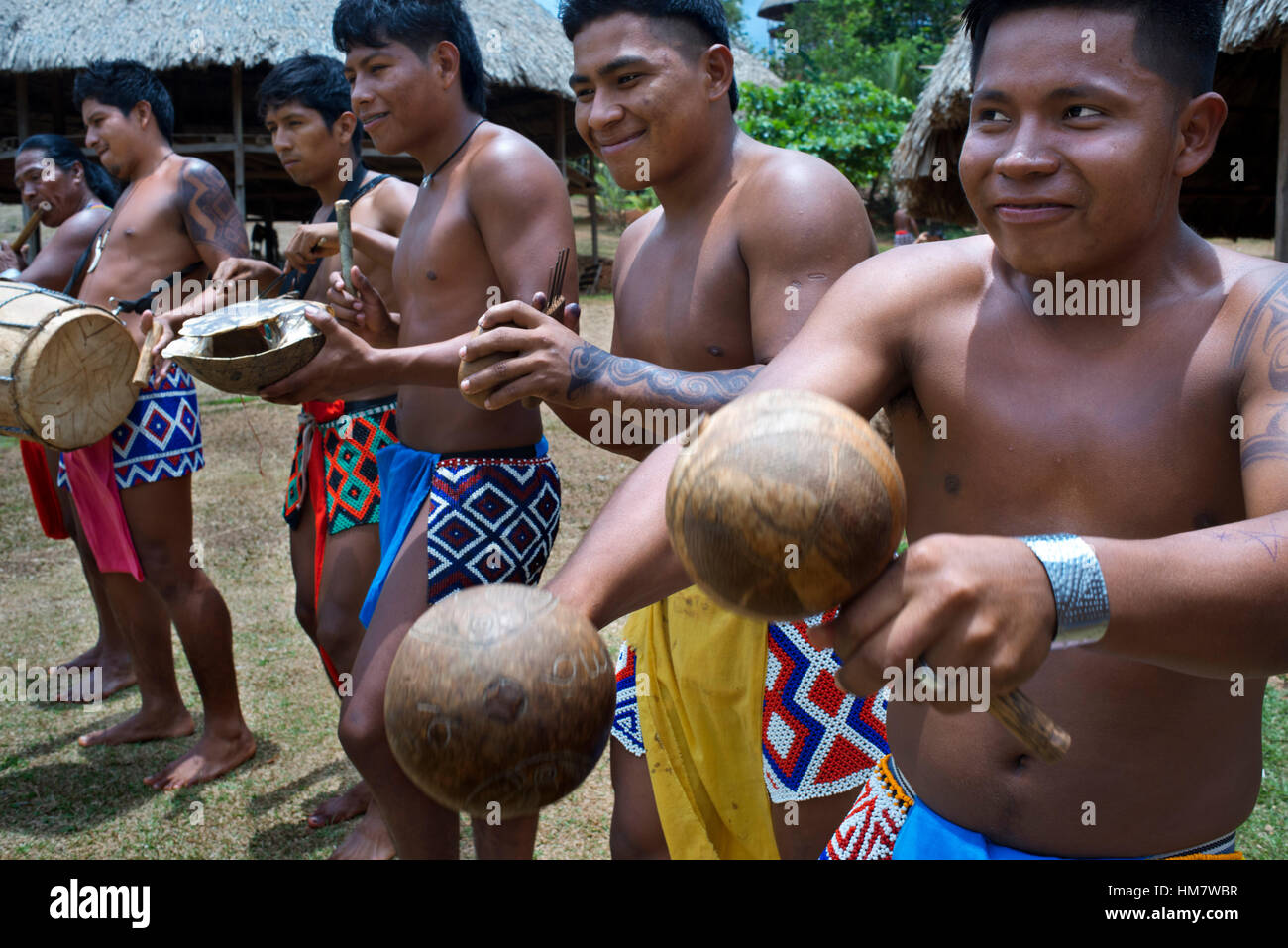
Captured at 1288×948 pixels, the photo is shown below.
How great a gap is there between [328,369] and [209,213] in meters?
2.01

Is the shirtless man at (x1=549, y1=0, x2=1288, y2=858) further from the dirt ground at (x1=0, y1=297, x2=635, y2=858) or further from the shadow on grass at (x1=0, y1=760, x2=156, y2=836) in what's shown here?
the shadow on grass at (x1=0, y1=760, x2=156, y2=836)

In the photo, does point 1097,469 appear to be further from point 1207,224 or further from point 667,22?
point 1207,224

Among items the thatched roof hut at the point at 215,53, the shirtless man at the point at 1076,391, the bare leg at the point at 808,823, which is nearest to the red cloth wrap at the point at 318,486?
the bare leg at the point at 808,823

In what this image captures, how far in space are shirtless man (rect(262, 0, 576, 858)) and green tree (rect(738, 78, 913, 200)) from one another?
1576cm

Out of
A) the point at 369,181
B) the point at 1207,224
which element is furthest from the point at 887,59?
the point at 369,181

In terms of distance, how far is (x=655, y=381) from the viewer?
2238 mm

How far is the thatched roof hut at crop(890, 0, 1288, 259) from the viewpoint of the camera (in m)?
5.16

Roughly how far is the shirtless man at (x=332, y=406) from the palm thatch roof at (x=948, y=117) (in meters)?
3.55

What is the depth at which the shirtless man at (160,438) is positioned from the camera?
4.05 m

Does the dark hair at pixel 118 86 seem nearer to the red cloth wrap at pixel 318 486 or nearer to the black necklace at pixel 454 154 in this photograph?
the red cloth wrap at pixel 318 486

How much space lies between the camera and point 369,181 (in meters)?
4.09

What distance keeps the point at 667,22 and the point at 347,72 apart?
138 cm

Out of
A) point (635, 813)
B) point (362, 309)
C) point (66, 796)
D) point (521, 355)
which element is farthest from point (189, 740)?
point (521, 355)

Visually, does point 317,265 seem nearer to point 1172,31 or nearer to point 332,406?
point 332,406
